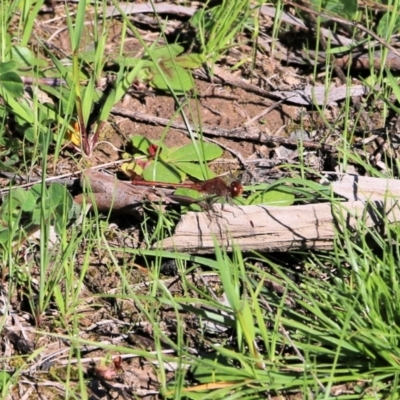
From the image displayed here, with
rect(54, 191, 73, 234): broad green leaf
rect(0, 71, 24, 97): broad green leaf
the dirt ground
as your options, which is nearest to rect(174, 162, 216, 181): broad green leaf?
the dirt ground

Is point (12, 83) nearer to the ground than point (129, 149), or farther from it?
farther from it

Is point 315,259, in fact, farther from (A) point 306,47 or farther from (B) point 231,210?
(A) point 306,47

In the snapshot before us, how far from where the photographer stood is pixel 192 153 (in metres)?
3.16

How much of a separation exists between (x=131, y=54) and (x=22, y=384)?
1.78 m

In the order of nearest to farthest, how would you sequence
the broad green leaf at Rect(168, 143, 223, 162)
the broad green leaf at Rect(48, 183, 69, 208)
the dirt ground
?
1. the dirt ground
2. the broad green leaf at Rect(48, 183, 69, 208)
3. the broad green leaf at Rect(168, 143, 223, 162)

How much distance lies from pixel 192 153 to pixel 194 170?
10 centimetres

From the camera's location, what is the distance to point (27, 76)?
11.1ft

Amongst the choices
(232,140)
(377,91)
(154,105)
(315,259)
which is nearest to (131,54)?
(154,105)

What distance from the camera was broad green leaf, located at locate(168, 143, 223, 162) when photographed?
314cm

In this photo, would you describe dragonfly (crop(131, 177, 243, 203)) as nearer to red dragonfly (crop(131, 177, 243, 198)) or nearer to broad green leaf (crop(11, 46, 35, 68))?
red dragonfly (crop(131, 177, 243, 198))

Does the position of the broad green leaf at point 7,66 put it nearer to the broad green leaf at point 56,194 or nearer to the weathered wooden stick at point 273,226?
the broad green leaf at point 56,194

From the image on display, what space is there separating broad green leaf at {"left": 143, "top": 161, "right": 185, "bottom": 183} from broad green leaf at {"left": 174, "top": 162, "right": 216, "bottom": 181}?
0.03 meters

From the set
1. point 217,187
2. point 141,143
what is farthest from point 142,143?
point 217,187

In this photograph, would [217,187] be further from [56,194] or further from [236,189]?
[56,194]
